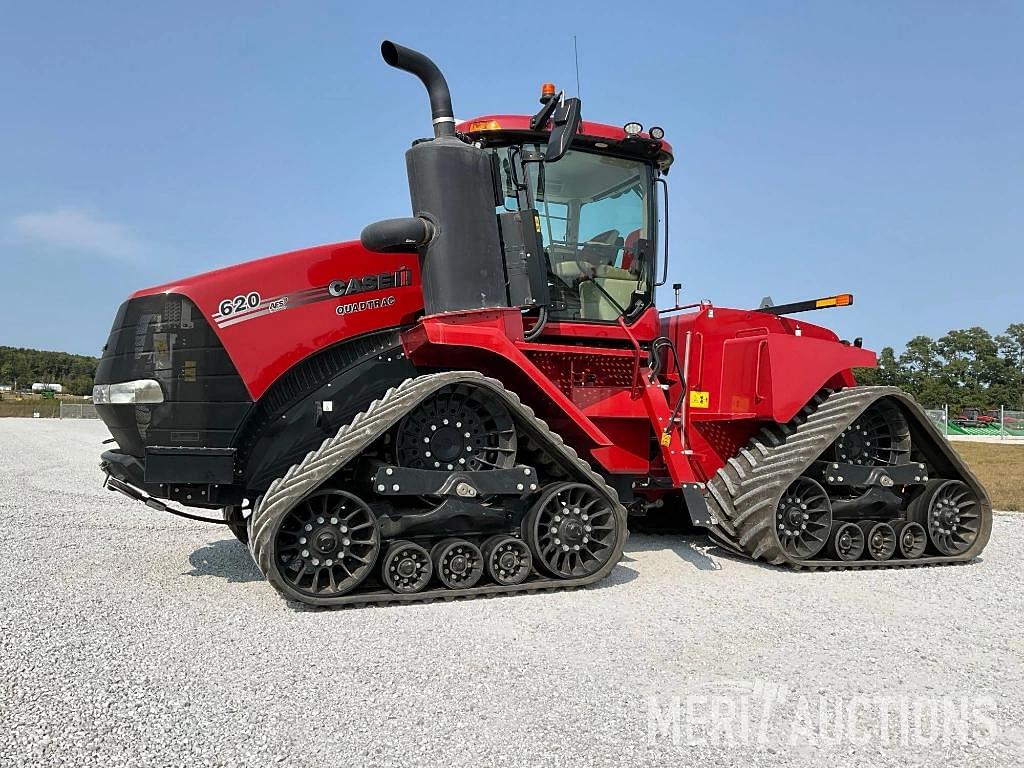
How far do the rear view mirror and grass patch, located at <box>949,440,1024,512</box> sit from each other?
219 inches

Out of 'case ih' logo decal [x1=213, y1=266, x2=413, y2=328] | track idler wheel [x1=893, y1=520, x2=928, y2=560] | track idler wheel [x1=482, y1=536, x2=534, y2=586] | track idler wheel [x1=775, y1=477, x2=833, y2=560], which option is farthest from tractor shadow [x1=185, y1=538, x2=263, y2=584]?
track idler wheel [x1=893, y1=520, x2=928, y2=560]

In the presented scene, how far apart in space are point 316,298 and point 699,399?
3401 millimetres

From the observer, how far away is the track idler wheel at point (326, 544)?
4.95m

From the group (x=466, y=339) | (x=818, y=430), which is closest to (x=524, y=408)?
(x=466, y=339)

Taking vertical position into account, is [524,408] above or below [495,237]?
below

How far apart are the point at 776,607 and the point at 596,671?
1.94m

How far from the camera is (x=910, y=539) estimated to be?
7129 mm

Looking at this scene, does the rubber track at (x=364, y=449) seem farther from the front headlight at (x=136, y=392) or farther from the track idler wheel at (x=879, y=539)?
the track idler wheel at (x=879, y=539)

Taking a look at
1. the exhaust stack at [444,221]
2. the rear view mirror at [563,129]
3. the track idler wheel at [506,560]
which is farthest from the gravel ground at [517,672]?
the rear view mirror at [563,129]

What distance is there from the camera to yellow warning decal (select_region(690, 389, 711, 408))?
7.01m

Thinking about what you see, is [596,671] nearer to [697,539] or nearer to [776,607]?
[776,607]

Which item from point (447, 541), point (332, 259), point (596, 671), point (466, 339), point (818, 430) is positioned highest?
point (332, 259)

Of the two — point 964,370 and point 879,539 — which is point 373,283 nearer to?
point 879,539

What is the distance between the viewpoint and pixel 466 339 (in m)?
5.52
